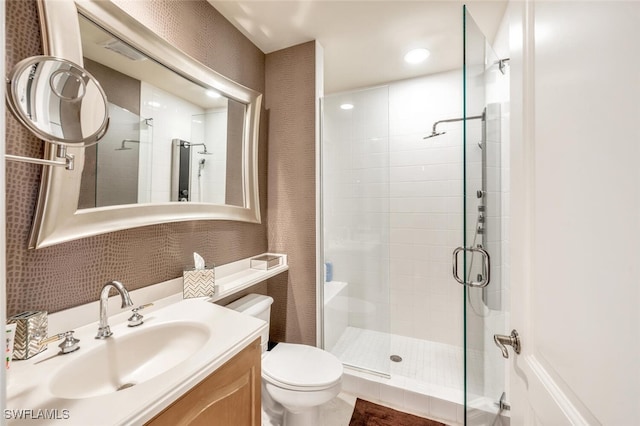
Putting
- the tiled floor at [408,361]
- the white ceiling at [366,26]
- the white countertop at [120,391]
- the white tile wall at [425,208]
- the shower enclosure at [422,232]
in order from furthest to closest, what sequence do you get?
the white tile wall at [425,208] < the tiled floor at [408,361] < the white ceiling at [366,26] < the shower enclosure at [422,232] < the white countertop at [120,391]

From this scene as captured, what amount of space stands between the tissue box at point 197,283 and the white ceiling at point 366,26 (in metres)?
1.54

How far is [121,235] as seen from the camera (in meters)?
1.05

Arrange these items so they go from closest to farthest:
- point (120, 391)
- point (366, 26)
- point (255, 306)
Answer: point (120, 391), point (255, 306), point (366, 26)

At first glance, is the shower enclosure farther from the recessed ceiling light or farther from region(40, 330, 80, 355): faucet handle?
region(40, 330, 80, 355): faucet handle

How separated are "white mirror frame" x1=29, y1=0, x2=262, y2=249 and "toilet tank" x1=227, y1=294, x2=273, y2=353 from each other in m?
0.56

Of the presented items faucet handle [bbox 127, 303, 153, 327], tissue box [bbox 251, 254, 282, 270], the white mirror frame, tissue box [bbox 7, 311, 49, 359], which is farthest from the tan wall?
tissue box [bbox 7, 311, 49, 359]

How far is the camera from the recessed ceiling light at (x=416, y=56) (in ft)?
6.35

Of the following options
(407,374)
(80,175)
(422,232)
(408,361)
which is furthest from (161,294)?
(422,232)

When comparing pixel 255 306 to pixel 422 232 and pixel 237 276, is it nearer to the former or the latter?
pixel 237 276

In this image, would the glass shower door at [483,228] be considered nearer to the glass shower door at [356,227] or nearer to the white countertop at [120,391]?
the glass shower door at [356,227]

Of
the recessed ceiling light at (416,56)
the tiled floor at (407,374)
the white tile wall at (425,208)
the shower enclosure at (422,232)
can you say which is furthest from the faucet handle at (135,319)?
the recessed ceiling light at (416,56)

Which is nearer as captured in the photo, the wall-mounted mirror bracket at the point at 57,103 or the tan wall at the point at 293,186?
the wall-mounted mirror bracket at the point at 57,103

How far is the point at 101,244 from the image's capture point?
99cm

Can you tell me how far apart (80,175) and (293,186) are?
3.91 ft
